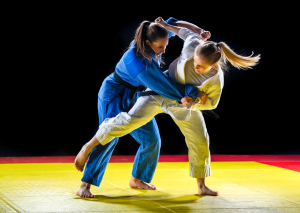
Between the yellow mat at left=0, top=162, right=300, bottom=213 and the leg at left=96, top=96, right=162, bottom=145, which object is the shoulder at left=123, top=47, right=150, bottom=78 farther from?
the yellow mat at left=0, top=162, right=300, bottom=213

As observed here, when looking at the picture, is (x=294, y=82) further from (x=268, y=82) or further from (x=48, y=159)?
(x=48, y=159)

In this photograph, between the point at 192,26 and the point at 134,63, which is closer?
the point at 134,63

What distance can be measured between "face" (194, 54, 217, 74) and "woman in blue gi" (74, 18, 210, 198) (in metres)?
0.12

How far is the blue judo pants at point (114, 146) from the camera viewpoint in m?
2.30

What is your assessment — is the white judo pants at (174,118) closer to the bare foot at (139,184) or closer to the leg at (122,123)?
the leg at (122,123)

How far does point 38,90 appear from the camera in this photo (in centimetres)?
464

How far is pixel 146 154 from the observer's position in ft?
8.34

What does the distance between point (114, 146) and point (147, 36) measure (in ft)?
2.41

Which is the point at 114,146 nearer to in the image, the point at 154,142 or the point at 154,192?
the point at 154,142

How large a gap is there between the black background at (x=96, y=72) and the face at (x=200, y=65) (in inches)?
112

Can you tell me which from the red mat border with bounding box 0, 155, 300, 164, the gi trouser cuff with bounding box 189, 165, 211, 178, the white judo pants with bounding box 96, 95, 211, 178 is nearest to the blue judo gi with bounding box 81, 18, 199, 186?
the white judo pants with bounding box 96, 95, 211, 178

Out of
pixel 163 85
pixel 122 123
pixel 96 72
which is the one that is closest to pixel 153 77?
pixel 163 85

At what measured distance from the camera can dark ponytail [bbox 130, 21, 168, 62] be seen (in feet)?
7.07

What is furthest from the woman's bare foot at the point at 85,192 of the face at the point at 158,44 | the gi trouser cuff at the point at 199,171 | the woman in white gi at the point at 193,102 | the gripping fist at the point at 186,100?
the face at the point at 158,44
